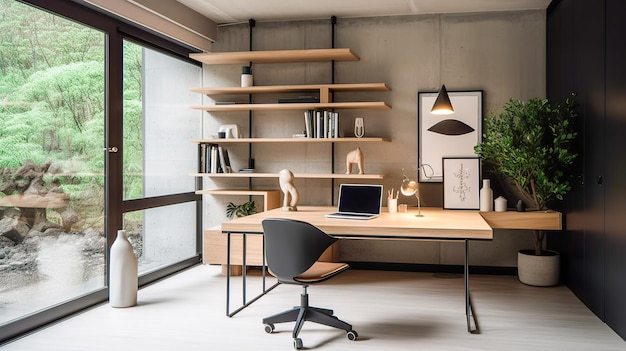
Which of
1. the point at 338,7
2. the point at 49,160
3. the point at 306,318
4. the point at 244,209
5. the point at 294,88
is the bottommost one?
the point at 306,318

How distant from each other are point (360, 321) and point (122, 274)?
1907 millimetres

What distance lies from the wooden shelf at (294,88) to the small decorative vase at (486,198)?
1.41 m

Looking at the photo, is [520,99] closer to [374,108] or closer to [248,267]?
[374,108]

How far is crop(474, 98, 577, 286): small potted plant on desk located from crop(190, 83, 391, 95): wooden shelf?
1225mm

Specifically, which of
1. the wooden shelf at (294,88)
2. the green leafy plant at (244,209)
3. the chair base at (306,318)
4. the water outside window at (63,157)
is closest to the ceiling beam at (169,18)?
the water outside window at (63,157)

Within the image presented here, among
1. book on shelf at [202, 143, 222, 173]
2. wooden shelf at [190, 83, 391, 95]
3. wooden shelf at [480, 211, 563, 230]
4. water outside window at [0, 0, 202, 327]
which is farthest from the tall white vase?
wooden shelf at [480, 211, 563, 230]

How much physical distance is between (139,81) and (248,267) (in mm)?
2233

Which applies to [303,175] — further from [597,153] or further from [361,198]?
[597,153]

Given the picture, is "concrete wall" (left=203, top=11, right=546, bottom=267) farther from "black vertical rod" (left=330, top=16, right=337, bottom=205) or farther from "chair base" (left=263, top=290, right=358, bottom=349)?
"chair base" (left=263, top=290, right=358, bottom=349)

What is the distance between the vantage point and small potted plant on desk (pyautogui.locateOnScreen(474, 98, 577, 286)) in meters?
4.97

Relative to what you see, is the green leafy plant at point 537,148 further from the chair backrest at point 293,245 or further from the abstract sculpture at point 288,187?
the chair backrest at point 293,245

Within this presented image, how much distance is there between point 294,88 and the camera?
20.1 ft

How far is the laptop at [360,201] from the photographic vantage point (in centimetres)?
475

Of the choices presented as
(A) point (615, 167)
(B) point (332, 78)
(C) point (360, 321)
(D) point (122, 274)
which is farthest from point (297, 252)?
(B) point (332, 78)
